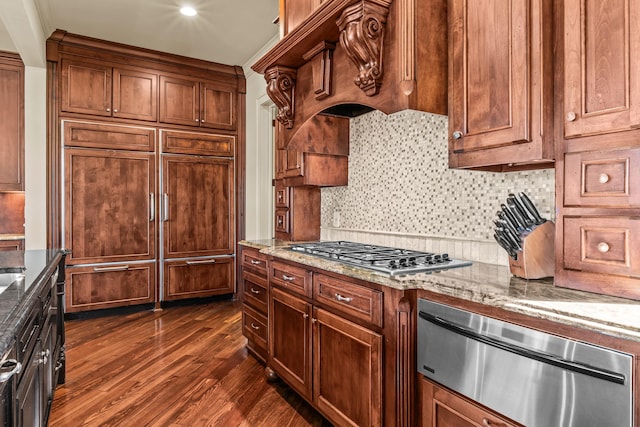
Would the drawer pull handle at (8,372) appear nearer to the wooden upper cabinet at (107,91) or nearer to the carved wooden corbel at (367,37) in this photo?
the carved wooden corbel at (367,37)

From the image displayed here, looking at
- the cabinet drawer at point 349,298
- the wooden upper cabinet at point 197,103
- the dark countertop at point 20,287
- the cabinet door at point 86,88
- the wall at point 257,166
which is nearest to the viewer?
the dark countertop at point 20,287

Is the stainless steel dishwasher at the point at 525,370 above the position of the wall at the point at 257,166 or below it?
below

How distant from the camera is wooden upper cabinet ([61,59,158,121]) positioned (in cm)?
389

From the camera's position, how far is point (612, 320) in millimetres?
961

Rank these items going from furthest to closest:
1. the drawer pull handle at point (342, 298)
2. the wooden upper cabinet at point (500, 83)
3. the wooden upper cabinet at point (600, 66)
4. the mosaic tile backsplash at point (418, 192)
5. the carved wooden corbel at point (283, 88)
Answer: the carved wooden corbel at point (283, 88), the mosaic tile backsplash at point (418, 192), the drawer pull handle at point (342, 298), the wooden upper cabinet at point (500, 83), the wooden upper cabinet at point (600, 66)

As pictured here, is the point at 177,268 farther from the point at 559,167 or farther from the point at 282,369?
the point at 559,167

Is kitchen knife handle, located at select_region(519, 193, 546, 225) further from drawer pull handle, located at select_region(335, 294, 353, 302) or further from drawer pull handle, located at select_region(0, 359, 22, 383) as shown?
drawer pull handle, located at select_region(0, 359, 22, 383)

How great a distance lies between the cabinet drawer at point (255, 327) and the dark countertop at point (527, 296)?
1.11 m

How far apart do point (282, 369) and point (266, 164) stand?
2.82 meters

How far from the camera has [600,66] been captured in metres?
1.21

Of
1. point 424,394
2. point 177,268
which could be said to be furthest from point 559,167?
point 177,268

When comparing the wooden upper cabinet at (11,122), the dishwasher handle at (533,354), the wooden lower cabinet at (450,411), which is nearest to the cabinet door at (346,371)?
the wooden lower cabinet at (450,411)

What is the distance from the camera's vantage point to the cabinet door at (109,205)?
3912mm

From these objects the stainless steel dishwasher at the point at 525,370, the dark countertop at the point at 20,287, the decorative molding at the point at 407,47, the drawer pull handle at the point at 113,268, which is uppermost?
the decorative molding at the point at 407,47
